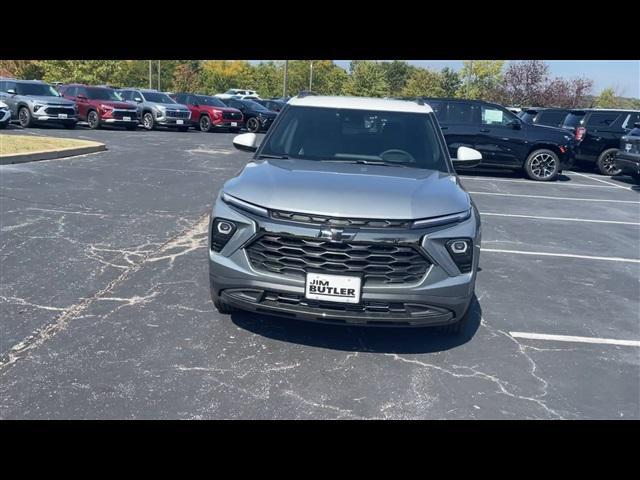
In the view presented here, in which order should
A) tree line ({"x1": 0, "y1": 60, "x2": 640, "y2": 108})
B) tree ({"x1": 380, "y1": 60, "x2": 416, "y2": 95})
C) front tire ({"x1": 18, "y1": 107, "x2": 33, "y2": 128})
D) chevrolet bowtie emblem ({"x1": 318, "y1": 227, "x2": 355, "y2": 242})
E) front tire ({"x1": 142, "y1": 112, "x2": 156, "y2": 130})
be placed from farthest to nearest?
tree ({"x1": 380, "y1": 60, "x2": 416, "y2": 95}), tree line ({"x1": 0, "y1": 60, "x2": 640, "y2": 108}), front tire ({"x1": 142, "y1": 112, "x2": 156, "y2": 130}), front tire ({"x1": 18, "y1": 107, "x2": 33, "y2": 128}), chevrolet bowtie emblem ({"x1": 318, "y1": 227, "x2": 355, "y2": 242})

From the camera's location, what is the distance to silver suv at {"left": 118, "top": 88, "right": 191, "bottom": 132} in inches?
935

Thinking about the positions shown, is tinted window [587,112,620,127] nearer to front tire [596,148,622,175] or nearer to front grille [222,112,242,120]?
front tire [596,148,622,175]

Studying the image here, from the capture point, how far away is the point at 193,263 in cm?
584

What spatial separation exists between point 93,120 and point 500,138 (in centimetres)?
1621

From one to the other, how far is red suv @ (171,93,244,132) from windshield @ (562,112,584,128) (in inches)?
563

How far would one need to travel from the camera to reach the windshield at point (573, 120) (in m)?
16.6

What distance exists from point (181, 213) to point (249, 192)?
4432 millimetres

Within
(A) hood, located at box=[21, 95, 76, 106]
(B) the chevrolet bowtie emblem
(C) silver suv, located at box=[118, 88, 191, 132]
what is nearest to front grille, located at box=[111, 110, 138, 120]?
(C) silver suv, located at box=[118, 88, 191, 132]

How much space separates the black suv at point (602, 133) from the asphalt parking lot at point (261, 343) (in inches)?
393

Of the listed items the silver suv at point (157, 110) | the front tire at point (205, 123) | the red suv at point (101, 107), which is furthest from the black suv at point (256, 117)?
the red suv at point (101, 107)

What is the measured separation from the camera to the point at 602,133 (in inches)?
640

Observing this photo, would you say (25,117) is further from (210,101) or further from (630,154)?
(630,154)

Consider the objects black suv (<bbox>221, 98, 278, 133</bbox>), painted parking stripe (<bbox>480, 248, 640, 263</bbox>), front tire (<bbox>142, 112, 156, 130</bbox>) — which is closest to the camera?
painted parking stripe (<bbox>480, 248, 640, 263</bbox>)

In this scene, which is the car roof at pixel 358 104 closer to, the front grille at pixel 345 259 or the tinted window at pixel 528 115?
the front grille at pixel 345 259
